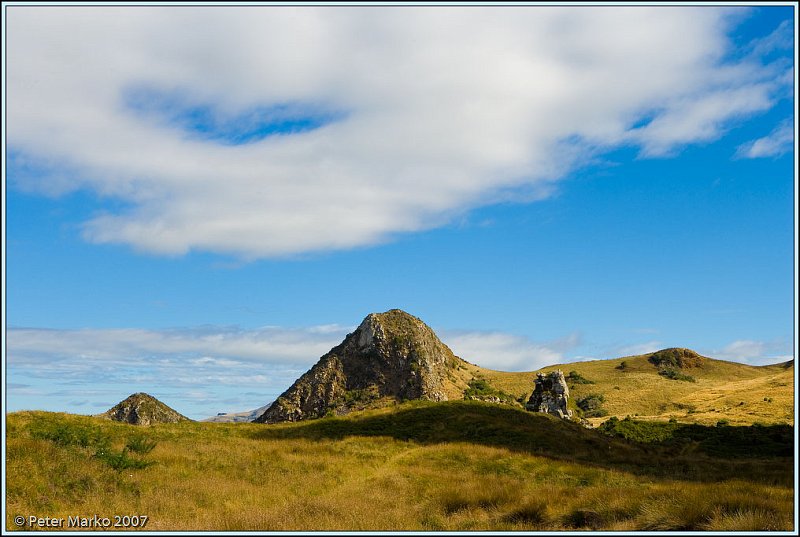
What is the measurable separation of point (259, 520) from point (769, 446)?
45909 millimetres

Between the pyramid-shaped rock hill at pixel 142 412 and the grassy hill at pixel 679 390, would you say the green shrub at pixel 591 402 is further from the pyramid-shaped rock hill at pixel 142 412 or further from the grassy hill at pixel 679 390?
the pyramid-shaped rock hill at pixel 142 412

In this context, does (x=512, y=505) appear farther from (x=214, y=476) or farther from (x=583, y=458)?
(x=583, y=458)

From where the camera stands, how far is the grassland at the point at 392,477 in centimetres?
1461

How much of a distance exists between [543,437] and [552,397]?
21036 millimetres

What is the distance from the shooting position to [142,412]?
187 ft

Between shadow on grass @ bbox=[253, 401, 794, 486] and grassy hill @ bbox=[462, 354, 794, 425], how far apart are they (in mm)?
14603

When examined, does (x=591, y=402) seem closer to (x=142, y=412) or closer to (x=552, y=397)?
(x=552, y=397)

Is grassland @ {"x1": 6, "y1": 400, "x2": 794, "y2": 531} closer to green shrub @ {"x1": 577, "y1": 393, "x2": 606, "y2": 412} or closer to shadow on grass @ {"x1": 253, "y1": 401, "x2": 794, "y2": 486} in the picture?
shadow on grass @ {"x1": 253, "y1": 401, "x2": 794, "y2": 486}

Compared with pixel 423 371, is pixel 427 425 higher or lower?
lower

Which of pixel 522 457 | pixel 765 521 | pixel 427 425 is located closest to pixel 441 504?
pixel 765 521

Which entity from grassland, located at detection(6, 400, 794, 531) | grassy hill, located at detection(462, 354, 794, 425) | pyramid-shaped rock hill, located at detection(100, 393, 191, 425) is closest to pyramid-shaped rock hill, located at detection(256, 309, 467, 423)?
pyramid-shaped rock hill, located at detection(100, 393, 191, 425)

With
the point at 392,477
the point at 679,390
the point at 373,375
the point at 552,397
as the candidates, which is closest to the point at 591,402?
the point at 679,390

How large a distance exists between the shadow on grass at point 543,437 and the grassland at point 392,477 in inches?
8.9

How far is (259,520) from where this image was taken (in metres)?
14.4
